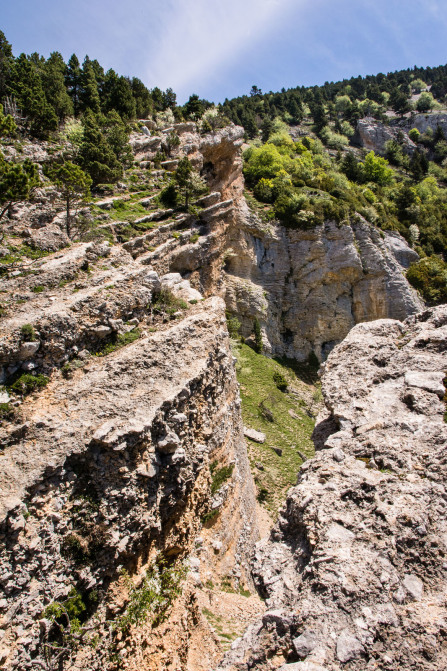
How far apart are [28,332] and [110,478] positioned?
6235 millimetres

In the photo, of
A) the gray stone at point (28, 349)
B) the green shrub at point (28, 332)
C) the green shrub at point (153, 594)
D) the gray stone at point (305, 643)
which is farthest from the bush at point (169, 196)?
the gray stone at point (305, 643)

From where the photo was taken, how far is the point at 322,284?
146 ft

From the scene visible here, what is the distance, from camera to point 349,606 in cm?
697

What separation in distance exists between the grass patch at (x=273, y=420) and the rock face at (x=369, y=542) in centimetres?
1387

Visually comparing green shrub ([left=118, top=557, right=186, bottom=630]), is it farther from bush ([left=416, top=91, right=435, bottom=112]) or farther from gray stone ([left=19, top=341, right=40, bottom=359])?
bush ([left=416, top=91, right=435, bottom=112])

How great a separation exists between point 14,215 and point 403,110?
442ft

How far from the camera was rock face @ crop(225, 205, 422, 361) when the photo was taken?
142 ft

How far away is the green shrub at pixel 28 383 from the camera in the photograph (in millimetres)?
12828

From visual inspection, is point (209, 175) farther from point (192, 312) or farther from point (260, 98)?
point (260, 98)

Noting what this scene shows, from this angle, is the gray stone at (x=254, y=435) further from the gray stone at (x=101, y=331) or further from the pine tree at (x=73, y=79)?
the pine tree at (x=73, y=79)

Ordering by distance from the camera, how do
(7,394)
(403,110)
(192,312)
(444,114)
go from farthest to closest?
(403,110) < (444,114) < (192,312) < (7,394)

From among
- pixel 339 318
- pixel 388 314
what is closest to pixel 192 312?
pixel 339 318

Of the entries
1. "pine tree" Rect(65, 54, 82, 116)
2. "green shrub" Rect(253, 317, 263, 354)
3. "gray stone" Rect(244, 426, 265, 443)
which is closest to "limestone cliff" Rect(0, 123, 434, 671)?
"gray stone" Rect(244, 426, 265, 443)

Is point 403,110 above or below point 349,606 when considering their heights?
above
